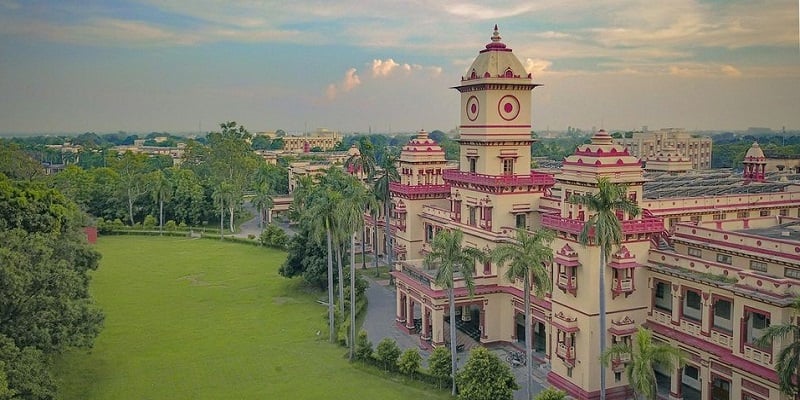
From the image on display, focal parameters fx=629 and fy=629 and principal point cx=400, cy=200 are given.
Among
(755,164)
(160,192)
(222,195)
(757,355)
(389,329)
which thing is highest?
(755,164)

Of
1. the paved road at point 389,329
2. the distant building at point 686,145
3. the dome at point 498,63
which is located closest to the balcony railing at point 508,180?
the dome at point 498,63

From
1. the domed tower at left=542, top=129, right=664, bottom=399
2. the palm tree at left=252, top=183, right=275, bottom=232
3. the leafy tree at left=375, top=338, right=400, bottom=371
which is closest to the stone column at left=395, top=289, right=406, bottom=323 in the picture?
the leafy tree at left=375, top=338, right=400, bottom=371

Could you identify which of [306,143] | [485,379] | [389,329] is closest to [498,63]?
[389,329]

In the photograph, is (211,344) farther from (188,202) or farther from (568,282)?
(188,202)

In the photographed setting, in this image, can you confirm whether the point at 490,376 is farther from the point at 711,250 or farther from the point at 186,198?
the point at 186,198

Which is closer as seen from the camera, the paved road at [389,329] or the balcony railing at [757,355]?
the balcony railing at [757,355]

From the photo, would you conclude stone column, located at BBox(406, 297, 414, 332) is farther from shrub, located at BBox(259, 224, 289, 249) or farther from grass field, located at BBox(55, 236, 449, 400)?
shrub, located at BBox(259, 224, 289, 249)

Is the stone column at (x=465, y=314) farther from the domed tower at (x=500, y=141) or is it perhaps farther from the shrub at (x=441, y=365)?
the shrub at (x=441, y=365)
